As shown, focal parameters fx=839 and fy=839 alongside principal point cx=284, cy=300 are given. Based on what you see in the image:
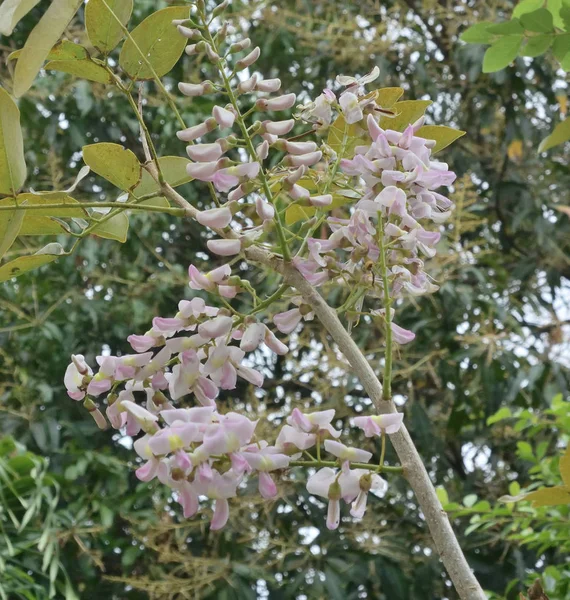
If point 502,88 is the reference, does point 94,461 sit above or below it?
below

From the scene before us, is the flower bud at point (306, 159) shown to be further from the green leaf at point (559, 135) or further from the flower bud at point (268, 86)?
the green leaf at point (559, 135)

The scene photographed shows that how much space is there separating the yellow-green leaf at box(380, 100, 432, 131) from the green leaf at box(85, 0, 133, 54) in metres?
0.11

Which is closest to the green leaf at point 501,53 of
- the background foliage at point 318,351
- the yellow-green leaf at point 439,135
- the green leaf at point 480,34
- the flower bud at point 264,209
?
the green leaf at point 480,34

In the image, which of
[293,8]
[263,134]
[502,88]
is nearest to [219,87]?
[263,134]

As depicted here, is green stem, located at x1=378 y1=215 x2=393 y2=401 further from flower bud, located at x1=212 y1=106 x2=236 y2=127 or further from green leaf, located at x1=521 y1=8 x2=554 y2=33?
green leaf, located at x1=521 y1=8 x2=554 y2=33

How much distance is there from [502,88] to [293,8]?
1.58 ft

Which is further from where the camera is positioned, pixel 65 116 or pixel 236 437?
pixel 65 116

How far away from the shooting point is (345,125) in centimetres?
34

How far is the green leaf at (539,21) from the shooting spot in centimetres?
44

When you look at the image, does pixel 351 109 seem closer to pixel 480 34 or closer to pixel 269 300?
pixel 269 300

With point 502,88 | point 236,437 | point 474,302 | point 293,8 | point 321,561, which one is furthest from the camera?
point 293,8

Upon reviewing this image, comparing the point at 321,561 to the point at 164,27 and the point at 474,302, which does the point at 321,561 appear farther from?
the point at 164,27

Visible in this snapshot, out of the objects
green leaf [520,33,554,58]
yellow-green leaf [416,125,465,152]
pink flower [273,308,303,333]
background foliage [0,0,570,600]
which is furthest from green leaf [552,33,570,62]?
background foliage [0,0,570,600]

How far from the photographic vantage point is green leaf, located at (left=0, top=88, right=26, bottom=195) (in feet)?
0.94
